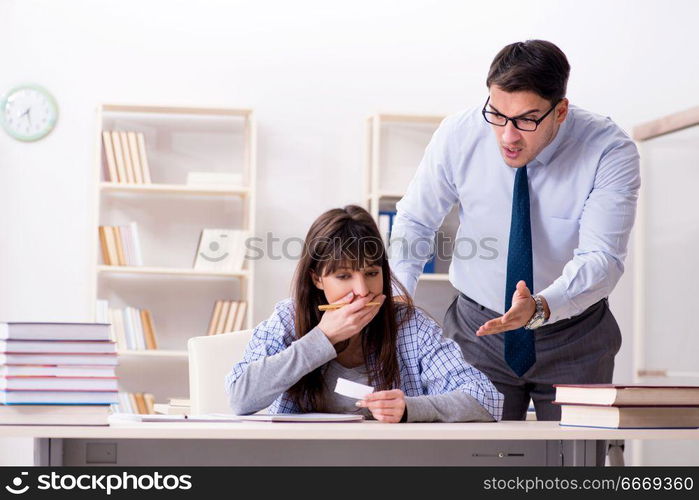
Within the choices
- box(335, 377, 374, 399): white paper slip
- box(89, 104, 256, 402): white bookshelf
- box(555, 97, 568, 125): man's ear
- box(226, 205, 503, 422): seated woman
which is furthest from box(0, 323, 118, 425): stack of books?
box(89, 104, 256, 402): white bookshelf

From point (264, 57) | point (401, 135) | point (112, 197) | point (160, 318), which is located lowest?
point (160, 318)

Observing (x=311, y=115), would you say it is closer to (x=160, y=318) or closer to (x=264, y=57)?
(x=264, y=57)

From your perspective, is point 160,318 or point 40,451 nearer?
point 40,451

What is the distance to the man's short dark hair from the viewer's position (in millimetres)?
2146

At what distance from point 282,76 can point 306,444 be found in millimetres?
3345

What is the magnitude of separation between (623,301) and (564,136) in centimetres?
260

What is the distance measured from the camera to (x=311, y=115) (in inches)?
181

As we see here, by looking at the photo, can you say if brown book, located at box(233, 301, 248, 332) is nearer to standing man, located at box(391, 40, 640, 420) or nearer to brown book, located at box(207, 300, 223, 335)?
brown book, located at box(207, 300, 223, 335)

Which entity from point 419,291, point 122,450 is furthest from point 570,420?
point 419,291

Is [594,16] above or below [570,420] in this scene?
above

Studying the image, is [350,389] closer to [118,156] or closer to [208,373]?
[208,373]

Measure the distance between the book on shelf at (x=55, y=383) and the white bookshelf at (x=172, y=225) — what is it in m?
2.94

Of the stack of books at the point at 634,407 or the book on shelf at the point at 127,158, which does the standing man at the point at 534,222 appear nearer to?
the stack of books at the point at 634,407

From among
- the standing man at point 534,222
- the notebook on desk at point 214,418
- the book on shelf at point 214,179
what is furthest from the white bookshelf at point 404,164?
the notebook on desk at point 214,418
